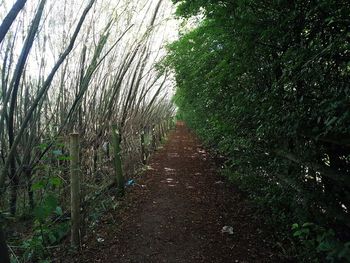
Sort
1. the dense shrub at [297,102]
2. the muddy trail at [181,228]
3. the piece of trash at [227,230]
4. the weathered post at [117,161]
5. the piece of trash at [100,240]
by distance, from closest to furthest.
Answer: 1. the dense shrub at [297,102]
2. the muddy trail at [181,228]
3. the piece of trash at [100,240]
4. the piece of trash at [227,230]
5. the weathered post at [117,161]

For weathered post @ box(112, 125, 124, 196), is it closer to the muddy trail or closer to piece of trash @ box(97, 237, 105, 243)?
the muddy trail

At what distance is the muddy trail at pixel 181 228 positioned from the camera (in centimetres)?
328

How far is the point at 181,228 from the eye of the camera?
402 cm

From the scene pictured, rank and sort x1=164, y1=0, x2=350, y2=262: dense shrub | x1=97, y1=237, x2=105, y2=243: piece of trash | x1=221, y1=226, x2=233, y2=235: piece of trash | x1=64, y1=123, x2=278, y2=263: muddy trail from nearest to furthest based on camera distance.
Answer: x1=164, y1=0, x2=350, y2=262: dense shrub → x1=64, y1=123, x2=278, y2=263: muddy trail → x1=97, y1=237, x2=105, y2=243: piece of trash → x1=221, y1=226, x2=233, y2=235: piece of trash

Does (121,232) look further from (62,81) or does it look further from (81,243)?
(62,81)

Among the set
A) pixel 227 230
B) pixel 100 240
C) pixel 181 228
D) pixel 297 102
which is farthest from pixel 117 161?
pixel 297 102

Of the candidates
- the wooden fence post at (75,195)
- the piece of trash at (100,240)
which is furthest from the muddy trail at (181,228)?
the wooden fence post at (75,195)

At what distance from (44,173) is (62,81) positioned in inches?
64.1

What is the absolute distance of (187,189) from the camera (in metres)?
6.03

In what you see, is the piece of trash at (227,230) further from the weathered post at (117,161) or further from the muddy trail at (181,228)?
the weathered post at (117,161)

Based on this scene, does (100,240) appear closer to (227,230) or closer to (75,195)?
(75,195)

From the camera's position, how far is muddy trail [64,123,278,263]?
10.8 ft

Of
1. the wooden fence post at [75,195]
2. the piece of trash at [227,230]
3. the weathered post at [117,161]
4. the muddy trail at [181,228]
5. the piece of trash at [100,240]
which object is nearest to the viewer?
the muddy trail at [181,228]

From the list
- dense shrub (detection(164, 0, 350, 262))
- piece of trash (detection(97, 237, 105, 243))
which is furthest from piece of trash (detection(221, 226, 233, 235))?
piece of trash (detection(97, 237, 105, 243))
